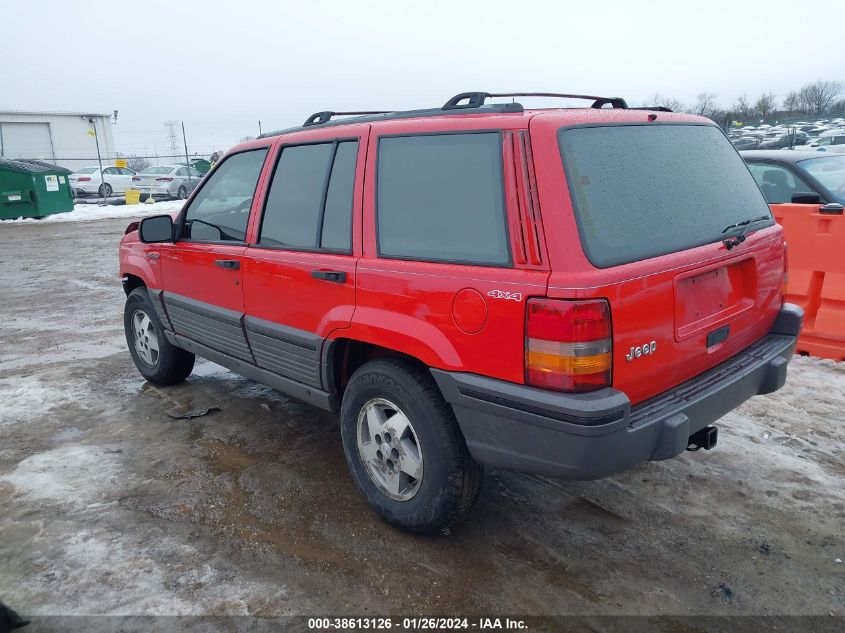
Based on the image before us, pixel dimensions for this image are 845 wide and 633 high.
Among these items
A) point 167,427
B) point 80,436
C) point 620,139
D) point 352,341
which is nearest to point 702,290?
point 620,139

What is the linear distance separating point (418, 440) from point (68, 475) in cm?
230

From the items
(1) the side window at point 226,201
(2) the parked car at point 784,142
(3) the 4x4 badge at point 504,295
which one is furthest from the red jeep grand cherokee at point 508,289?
(2) the parked car at point 784,142

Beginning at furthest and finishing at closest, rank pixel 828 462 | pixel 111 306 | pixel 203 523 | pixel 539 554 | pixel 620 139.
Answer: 1. pixel 111 306
2. pixel 828 462
3. pixel 203 523
4. pixel 539 554
5. pixel 620 139

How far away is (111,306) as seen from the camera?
27.8 ft

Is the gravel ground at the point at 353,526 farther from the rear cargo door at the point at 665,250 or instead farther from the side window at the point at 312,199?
the side window at the point at 312,199

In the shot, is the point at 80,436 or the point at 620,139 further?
the point at 80,436

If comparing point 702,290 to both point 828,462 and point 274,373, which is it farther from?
point 274,373

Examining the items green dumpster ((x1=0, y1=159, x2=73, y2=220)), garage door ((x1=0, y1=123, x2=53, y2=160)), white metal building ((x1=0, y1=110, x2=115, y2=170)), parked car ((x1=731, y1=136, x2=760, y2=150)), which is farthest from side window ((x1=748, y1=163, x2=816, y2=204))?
garage door ((x1=0, y1=123, x2=53, y2=160))

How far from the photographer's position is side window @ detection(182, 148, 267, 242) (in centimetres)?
411

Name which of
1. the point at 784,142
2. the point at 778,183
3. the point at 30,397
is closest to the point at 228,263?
the point at 30,397

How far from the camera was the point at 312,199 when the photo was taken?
359cm

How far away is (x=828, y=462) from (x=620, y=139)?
7.93ft

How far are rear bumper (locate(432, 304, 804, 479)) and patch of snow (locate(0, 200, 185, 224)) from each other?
18951mm

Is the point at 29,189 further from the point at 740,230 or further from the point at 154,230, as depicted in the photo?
the point at 740,230
